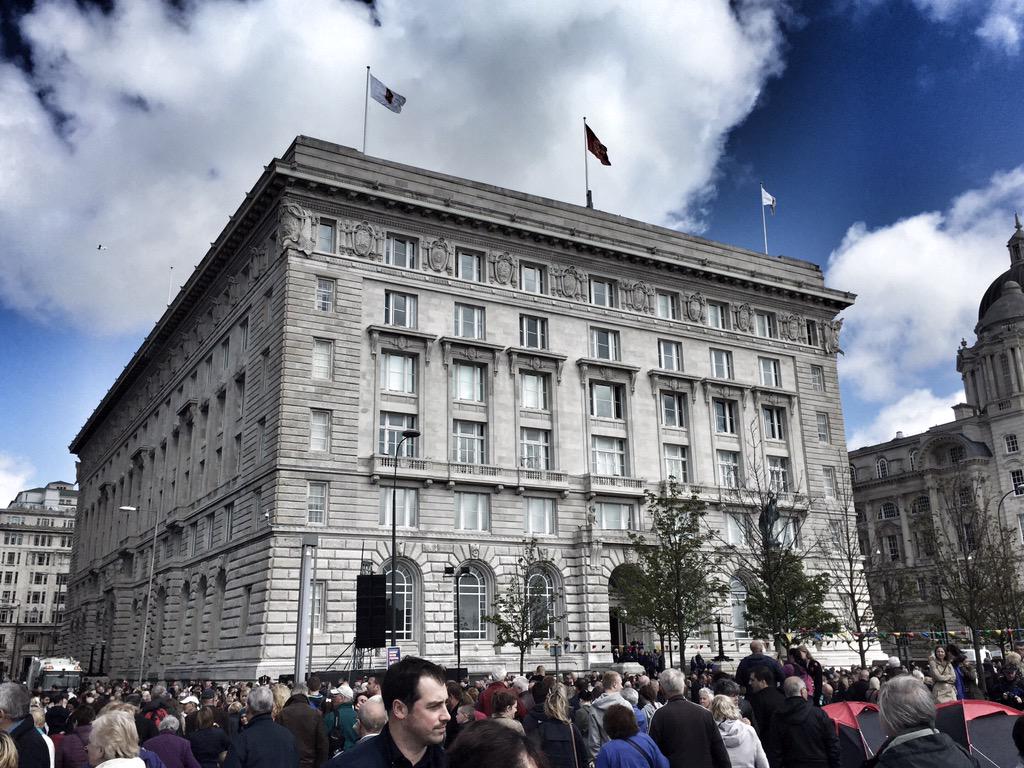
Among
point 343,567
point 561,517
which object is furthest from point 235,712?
point 561,517

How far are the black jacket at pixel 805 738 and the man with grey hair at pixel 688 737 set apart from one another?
1.02 m

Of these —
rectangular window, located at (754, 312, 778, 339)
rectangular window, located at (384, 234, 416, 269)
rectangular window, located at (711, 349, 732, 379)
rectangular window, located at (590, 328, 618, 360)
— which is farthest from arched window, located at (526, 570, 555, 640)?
rectangular window, located at (754, 312, 778, 339)

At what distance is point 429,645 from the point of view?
151 feet

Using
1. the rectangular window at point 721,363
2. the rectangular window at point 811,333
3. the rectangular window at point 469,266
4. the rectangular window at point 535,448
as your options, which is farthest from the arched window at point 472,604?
the rectangular window at point 811,333

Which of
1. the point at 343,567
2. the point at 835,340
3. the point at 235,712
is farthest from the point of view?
the point at 835,340

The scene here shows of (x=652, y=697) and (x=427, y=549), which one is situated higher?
(x=427, y=549)

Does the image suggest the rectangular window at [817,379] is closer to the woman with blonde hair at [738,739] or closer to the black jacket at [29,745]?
the woman with blonde hair at [738,739]

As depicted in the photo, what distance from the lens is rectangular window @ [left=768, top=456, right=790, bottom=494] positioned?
59219 millimetres

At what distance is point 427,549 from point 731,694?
117ft

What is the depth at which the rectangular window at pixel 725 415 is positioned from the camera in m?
59.6

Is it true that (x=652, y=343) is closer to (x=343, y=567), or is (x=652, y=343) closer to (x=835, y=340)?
(x=835, y=340)

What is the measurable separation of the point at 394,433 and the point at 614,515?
1395 centimetres

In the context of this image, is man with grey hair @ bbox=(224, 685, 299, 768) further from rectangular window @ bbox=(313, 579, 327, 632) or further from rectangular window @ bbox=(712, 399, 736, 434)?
rectangular window @ bbox=(712, 399, 736, 434)

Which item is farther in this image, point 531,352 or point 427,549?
point 531,352
